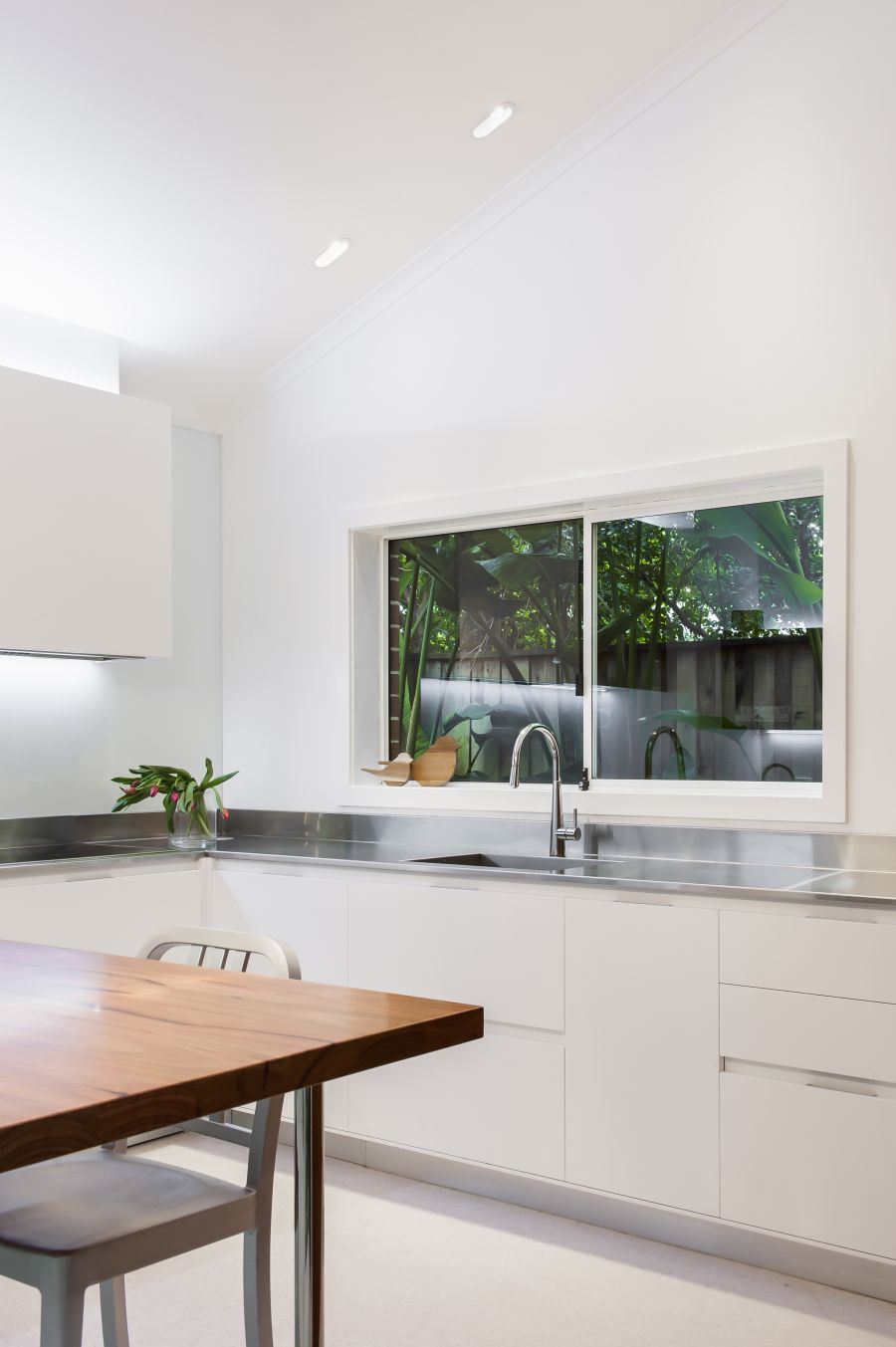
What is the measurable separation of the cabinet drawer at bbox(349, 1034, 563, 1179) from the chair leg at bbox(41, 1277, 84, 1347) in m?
1.71

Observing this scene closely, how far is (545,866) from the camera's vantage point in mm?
3438

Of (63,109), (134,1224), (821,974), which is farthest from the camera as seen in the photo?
(63,109)

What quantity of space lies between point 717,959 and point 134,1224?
1.56 metres

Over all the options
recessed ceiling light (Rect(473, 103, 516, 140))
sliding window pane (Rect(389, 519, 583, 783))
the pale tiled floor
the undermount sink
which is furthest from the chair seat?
recessed ceiling light (Rect(473, 103, 516, 140))

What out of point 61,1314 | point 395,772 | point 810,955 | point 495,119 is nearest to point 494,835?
point 395,772

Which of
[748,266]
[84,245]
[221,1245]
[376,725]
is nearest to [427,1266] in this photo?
[221,1245]

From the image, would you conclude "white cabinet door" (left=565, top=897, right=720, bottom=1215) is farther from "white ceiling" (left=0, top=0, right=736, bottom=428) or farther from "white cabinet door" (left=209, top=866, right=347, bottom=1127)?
"white ceiling" (left=0, top=0, right=736, bottom=428)

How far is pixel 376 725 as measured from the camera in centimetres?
418

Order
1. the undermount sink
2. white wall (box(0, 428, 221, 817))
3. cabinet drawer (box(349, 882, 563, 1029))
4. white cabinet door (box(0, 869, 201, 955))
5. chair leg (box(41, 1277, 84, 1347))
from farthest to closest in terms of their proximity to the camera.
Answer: white wall (box(0, 428, 221, 817)) < the undermount sink < white cabinet door (box(0, 869, 201, 955)) < cabinet drawer (box(349, 882, 563, 1029)) < chair leg (box(41, 1277, 84, 1347))

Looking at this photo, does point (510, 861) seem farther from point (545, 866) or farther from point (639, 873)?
point (639, 873)

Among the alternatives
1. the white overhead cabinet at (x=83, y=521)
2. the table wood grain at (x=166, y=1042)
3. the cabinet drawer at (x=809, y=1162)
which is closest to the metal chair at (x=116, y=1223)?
the table wood grain at (x=166, y=1042)

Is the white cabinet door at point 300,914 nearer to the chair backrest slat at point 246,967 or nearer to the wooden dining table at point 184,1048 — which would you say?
the chair backrest slat at point 246,967

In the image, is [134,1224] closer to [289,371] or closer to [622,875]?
[622,875]

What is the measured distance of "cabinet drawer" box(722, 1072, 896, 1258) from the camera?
7.95ft
